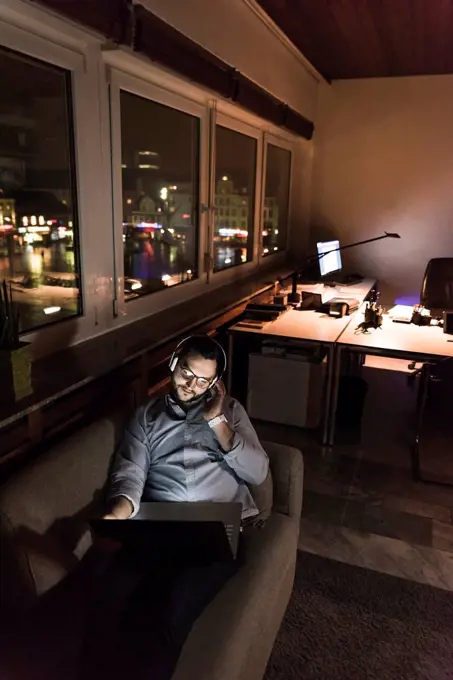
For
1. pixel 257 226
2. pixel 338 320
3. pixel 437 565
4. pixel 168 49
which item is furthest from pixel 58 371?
pixel 257 226

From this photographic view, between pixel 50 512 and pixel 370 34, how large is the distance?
4026 millimetres

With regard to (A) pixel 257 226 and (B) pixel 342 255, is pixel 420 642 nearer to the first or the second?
Result: (A) pixel 257 226

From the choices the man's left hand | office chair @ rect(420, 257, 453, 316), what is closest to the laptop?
the man's left hand

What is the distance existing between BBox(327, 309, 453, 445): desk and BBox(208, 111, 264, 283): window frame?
1.03m

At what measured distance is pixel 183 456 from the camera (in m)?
1.72

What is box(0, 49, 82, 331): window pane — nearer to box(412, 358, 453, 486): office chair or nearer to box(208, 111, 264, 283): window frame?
box(208, 111, 264, 283): window frame

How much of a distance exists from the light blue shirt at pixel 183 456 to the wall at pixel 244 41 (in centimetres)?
187

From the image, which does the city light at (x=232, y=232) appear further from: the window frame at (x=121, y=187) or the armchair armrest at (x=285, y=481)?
the armchair armrest at (x=285, y=481)

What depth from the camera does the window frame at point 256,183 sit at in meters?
3.53

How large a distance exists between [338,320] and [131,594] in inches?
103

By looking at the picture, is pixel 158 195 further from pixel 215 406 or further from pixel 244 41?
pixel 215 406

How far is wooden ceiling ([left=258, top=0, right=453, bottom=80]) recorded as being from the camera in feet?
11.1

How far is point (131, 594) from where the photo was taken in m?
1.35

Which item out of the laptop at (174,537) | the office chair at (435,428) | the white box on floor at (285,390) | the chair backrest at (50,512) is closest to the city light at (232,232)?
the white box on floor at (285,390)
